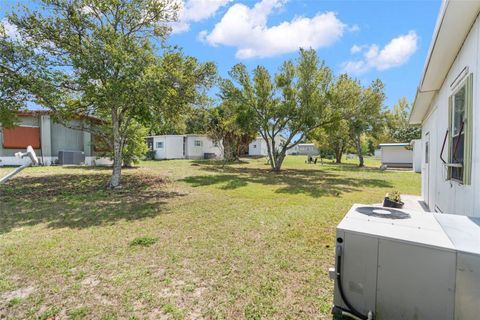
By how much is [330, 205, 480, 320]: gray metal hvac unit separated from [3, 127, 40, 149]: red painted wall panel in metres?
20.7

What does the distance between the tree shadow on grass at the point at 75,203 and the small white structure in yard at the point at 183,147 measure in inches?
650

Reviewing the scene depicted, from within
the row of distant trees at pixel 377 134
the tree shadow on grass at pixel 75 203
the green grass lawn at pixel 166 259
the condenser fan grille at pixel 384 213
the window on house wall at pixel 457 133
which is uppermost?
the row of distant trees at pixel 377 134

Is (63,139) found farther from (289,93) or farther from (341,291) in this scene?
(341,291)

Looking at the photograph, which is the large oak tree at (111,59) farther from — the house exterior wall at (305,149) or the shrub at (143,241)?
the house exterior wall at (305,149)

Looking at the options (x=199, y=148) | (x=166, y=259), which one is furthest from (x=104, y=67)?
(x=199, y=148)

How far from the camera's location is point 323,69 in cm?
1529

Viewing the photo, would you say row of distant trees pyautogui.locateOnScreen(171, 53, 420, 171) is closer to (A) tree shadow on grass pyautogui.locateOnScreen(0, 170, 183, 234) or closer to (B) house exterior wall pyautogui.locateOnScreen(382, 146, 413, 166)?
(A) tree shadow on grass pyautogui.locateOnScreen(0, 170, 183, 234)

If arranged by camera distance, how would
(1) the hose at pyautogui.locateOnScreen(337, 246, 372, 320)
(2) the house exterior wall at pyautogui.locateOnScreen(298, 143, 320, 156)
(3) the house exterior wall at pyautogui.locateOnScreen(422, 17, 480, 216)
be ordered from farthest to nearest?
(2) the house exterior wall at pyautogui.locateOnScreen(298, 143, 320, 156) < (3) the house exterior wall at pyautogui.locateOnScreen(422, 17, 480, 216) < (1) the hose at pyautogui.locateOnScreen(337, 246, 372, 320)

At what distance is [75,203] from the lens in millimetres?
7098

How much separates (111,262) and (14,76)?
758 centimetres

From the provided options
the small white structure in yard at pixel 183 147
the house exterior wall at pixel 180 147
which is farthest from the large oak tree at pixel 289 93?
the house exterior wall at pixel 180 147

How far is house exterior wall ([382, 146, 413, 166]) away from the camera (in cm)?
2316

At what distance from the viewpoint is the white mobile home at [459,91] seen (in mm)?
2541

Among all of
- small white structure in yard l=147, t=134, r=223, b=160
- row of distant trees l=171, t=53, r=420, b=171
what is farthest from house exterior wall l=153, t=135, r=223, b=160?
row of distant trees l=171, t=53, r=420, b=171
